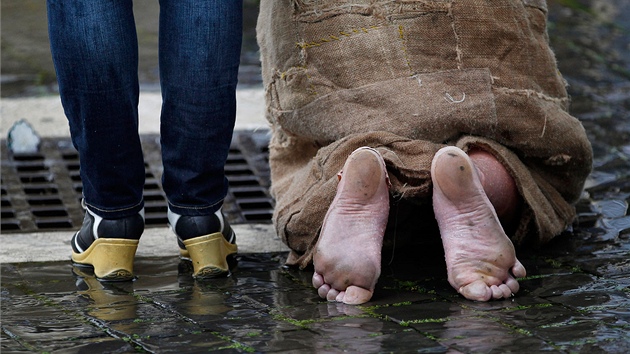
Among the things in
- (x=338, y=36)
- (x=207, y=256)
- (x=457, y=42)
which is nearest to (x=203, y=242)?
(x=207, y=256)

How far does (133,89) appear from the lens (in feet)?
8.49

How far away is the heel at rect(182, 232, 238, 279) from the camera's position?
8.95 feet

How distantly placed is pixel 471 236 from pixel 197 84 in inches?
31.6

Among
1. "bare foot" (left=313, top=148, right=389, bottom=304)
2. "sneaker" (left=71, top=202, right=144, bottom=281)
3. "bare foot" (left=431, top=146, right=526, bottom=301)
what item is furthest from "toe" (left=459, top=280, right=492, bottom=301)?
"sneaker" (left=71, top=202, right=144, bottom=281)

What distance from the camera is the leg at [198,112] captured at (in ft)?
8.42

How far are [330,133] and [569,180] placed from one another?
74cm

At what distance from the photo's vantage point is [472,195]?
8.01 ft

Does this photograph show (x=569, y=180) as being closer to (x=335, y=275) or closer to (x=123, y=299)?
(x=335, y=275)

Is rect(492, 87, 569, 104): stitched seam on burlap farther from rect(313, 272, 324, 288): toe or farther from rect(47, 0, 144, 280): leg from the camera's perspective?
rect(47, 0, 144, 280): leg

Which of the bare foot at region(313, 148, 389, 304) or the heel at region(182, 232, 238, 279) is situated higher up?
the bare foot at region(313, 148, 389, 304)

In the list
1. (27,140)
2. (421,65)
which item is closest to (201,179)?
(421,65)

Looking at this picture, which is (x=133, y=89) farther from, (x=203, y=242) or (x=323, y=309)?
(x=323, y=309)

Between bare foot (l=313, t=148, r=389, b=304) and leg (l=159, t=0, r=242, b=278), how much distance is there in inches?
15.0

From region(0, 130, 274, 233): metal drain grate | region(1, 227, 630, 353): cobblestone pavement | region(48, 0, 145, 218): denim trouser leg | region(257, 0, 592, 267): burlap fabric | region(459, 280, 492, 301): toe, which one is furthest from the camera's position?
region(0, 130, 274, 233): metal drain grate
